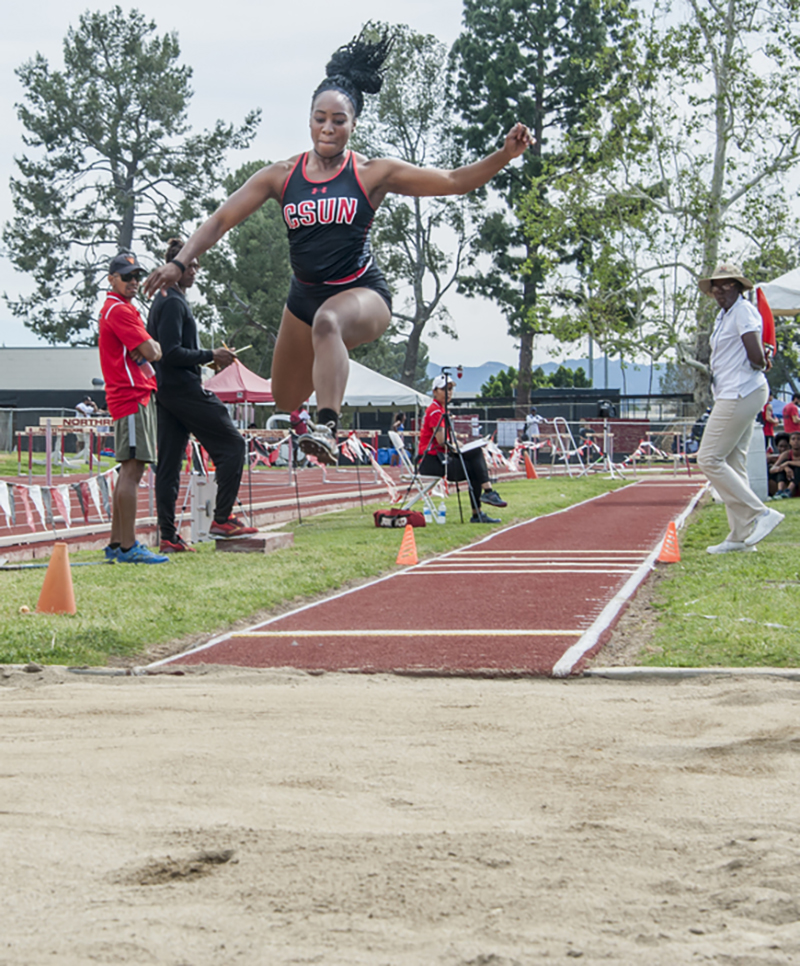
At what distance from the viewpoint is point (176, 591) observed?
6.40m

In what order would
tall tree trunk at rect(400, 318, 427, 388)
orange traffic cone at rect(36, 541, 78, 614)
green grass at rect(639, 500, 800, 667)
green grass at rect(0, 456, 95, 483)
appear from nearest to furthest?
green grass at rect(639, 500, 800, 667)
orange traffic cone at rect(36, 541, 78, 614)
green grass at rect(0, 456, 95, 483)
tall tree trunk at rect(400, 318, 427, 388)

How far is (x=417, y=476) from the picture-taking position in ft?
40.1

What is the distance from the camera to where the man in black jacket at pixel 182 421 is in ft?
27.0

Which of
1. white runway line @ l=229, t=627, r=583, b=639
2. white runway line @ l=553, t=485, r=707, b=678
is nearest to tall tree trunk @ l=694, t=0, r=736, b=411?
white runway line @ l=553, t=485, r=707, b=678

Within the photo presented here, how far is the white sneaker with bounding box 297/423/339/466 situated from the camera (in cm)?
390

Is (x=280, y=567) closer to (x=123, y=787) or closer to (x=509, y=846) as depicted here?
(x=123, y=787)

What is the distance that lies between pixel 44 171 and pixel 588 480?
25728mm

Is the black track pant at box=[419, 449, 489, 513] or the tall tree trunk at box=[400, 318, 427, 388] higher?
the tall tree trunk at box=[400, 318, 427, 388]

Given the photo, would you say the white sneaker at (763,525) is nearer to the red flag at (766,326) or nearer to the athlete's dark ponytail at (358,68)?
the red flag at (766,326)

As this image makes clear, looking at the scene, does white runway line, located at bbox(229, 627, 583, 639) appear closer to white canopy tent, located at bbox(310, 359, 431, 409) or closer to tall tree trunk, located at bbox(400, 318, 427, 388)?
white canopy tent, located at bbox(310, 359, 431, 409)

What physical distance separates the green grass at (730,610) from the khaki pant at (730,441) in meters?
0.50

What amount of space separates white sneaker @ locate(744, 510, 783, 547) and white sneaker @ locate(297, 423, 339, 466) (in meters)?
5.27

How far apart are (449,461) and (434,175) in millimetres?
8244

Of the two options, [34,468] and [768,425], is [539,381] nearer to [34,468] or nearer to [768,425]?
[34,468]
